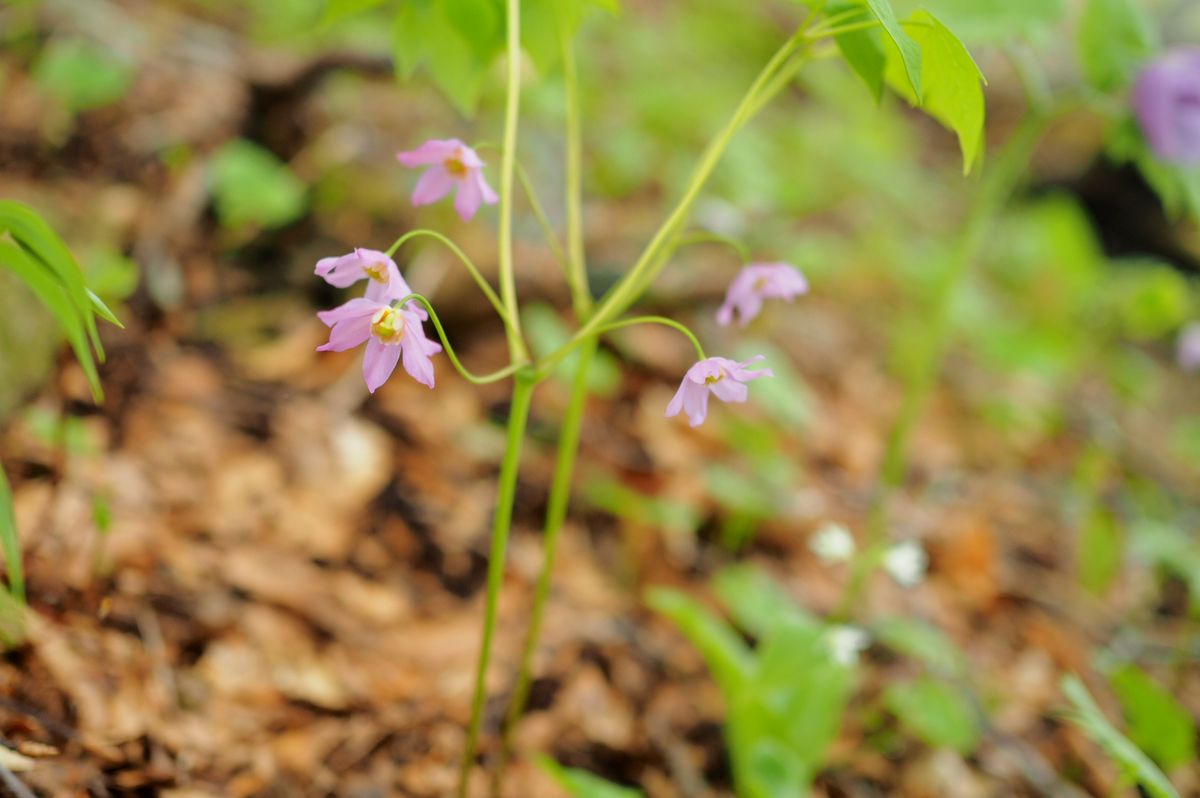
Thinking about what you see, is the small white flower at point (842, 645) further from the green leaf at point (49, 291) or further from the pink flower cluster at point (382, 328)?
the green leaf at point (49, 291)

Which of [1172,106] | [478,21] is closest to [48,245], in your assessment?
[478,21]

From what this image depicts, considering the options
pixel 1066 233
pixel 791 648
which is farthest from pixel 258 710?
pixel 1066 233

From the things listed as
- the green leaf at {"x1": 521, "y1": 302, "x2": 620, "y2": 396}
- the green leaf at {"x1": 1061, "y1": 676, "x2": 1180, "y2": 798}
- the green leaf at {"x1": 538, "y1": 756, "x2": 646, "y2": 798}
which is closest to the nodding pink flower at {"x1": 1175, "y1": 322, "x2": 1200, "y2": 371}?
the green leaf at {"x1": 1061, "y1": 676, "x2": 1180, "y2": 798}

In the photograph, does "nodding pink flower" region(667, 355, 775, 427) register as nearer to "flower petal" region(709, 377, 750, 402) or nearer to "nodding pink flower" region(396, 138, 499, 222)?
"flower petal" region(709, 377, 750, 402)

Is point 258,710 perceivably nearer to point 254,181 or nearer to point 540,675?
point 540,675

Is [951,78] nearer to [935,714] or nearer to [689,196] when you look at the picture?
[689,196]

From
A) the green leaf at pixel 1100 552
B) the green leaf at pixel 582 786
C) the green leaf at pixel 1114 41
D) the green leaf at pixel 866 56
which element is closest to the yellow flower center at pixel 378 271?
the green leaf at pixel 866 56
